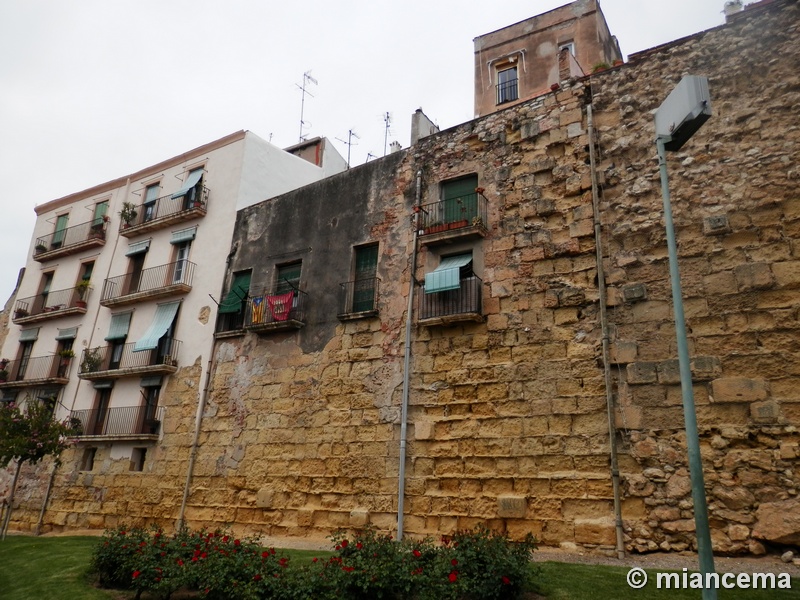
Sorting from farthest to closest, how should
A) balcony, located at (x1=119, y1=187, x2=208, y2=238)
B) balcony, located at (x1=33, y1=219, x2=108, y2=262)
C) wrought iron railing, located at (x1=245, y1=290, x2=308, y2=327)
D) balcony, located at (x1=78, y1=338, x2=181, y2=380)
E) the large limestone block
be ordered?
balcony, located at (x1=33, y1=219, x2=108, y2=262)
balcony, located at (x1=119, y1=187, x2=208, y2=238)
balcony, located at (x1=78, y1=338, x2=181, y2=380)
wrought iron railing, located at (x1=245, y1=290, x2=308, y2=327)
the large limestone block

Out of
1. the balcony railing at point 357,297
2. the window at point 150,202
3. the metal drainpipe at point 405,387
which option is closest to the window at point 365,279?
the balcony railing at point 357,297

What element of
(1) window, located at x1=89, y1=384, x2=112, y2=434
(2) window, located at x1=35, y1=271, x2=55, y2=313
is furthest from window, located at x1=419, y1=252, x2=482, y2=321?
(2) window, located at x1=35, y1=271, x2=55, y2=313

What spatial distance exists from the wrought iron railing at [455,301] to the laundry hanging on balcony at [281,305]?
143 inches

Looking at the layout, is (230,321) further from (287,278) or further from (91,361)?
(91,361)

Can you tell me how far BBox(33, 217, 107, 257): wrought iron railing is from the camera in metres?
21.7

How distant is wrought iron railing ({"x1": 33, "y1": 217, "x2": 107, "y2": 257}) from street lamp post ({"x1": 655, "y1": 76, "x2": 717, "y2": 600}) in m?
20.4

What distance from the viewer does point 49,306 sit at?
21953 millimetres

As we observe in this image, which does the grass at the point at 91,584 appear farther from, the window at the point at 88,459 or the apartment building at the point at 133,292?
the apartment building at the point at 133,292

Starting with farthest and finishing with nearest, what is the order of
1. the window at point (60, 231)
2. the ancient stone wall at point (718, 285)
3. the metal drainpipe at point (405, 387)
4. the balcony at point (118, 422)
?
the window at point (60, 231)
the balcony at point (118, 422)
the metal drainpipe at point (405, 387)
the ancient stone wall at point (718, 285)

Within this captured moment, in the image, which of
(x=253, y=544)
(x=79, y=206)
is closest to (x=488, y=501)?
(x=253, y=544)

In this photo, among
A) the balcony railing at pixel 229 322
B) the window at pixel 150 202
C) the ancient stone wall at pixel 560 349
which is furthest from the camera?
the window at pixel 150 202

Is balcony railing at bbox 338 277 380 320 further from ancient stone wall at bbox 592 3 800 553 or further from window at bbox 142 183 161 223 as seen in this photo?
window at bbox 142 183 161 223

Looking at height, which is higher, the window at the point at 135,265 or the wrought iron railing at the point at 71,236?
the wrought iron railing at the point at 71,236

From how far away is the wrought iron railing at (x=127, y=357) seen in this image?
17.0 meters
